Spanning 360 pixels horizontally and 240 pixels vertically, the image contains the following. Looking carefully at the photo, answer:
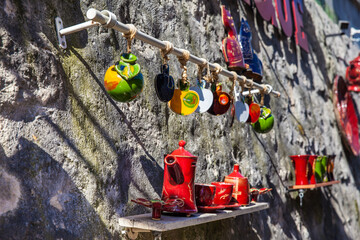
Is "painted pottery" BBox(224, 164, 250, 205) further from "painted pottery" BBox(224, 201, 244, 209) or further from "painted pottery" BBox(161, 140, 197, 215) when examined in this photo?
"painted pottery" BBox(161, 140, 197, 215)

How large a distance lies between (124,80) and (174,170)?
1.26 feet

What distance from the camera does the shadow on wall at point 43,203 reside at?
1128 mm

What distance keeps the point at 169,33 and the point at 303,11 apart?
7.04ft

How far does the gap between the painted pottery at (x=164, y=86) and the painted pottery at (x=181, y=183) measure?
8.0 inches

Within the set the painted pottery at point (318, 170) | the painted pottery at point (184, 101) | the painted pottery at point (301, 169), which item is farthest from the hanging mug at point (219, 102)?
the painted pottery at point (318, 170)

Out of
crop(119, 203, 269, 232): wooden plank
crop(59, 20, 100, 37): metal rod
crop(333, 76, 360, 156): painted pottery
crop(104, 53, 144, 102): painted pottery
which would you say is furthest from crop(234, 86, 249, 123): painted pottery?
crop(333, 76, 360, 156): painted pottery

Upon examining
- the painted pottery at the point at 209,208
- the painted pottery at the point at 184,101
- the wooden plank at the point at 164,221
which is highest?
the painted pottery at the point at 184,101

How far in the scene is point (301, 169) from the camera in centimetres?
273

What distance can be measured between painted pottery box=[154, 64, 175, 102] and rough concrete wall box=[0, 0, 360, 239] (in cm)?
23

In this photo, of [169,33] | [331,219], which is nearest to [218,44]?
[169,33]

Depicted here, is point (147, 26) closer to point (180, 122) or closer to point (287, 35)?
point (180, 122)

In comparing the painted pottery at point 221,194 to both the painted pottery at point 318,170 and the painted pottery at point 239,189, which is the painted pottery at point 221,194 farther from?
the painted pottery at point 318,170

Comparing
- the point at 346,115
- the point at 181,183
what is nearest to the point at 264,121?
the point at 181,183

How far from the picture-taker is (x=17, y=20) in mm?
1221
